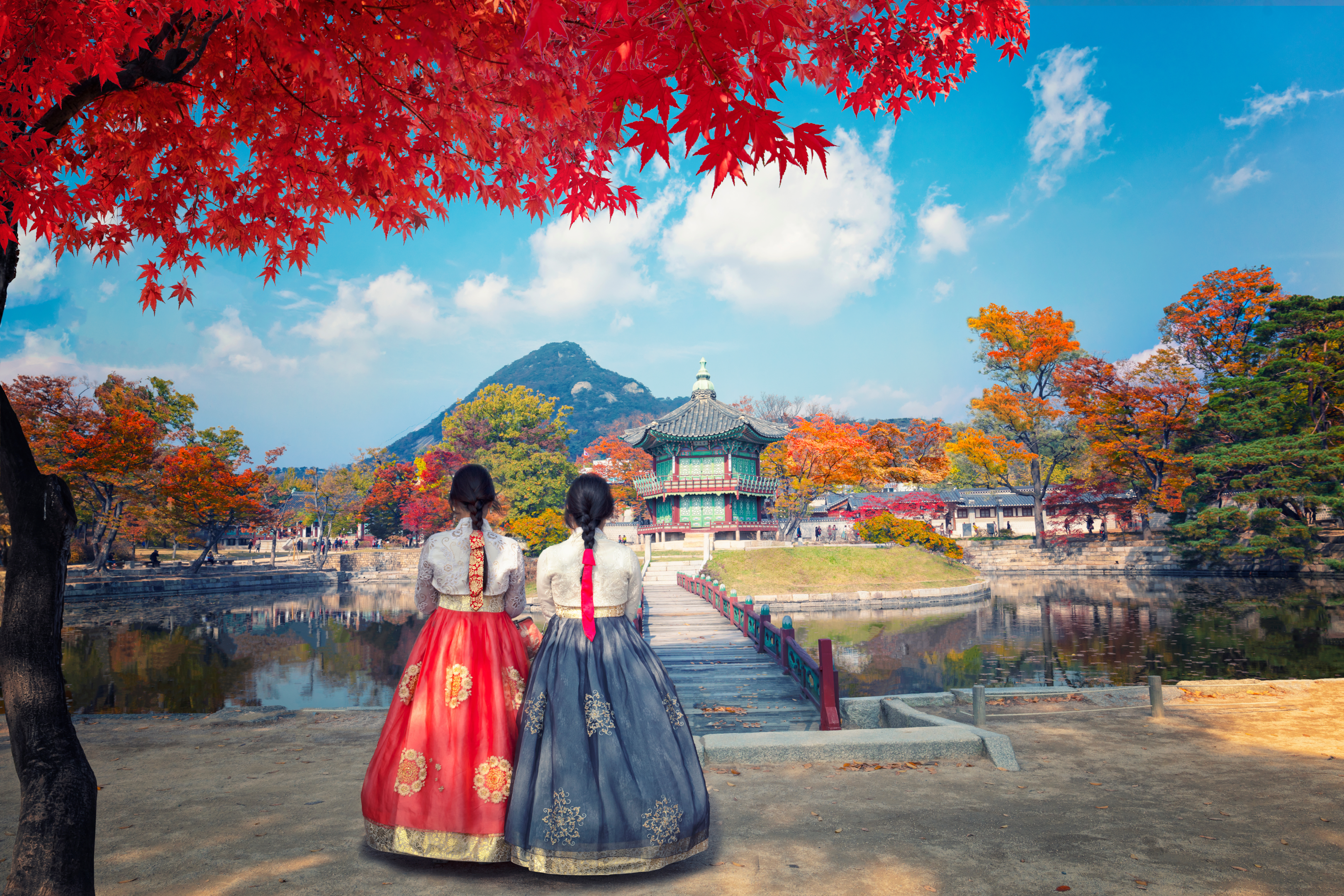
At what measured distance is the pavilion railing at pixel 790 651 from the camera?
235 inches

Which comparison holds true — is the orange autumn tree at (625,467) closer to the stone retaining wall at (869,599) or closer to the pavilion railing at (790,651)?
the stone retaining wall at (869,599)

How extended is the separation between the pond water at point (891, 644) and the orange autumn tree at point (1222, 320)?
8.92m

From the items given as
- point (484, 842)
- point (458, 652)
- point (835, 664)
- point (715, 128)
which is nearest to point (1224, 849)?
point (484, 842)

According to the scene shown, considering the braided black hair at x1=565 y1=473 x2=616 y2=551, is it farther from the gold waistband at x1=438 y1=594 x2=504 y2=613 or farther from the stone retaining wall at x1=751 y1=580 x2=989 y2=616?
the stone retaining wall at x1=751 y1=580 x2=989 y2=616

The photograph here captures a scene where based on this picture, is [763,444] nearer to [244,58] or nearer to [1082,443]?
[1082,443]

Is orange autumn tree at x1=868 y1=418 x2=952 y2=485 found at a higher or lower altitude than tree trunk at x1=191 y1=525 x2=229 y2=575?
higher

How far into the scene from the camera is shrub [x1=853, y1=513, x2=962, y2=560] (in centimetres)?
2667

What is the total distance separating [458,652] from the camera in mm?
3023

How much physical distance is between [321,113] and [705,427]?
27396mm

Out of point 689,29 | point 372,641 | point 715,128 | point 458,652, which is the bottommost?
point 372,641

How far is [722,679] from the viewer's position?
8.84 meters

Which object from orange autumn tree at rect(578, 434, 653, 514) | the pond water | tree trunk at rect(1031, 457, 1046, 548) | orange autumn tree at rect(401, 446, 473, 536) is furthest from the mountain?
the pond water

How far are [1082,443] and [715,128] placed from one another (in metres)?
34.0

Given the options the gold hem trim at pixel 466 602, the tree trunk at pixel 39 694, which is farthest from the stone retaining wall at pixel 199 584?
the gold hem trim at pixel 466 602
